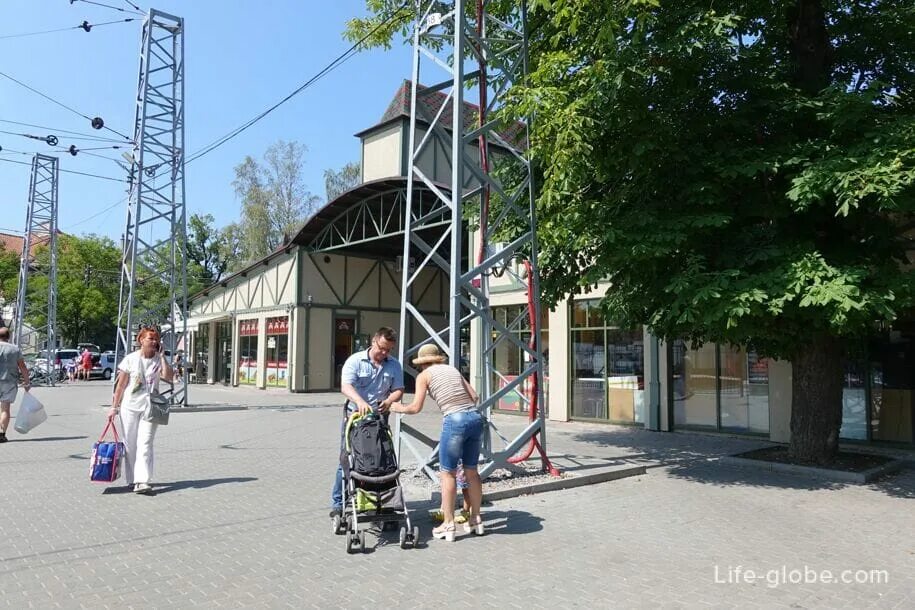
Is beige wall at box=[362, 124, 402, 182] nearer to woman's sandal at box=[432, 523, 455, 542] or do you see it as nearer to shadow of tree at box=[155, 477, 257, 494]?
shadow of tree at box=[155, 477, 257, 494]

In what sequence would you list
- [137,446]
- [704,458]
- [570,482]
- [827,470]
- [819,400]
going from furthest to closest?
[704,458] → [819,400] → [827,470] → [570,482] → [137,446]

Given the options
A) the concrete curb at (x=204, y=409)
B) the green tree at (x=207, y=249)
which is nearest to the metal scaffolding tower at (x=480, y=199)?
the concrete curb at (x=204, y=409)

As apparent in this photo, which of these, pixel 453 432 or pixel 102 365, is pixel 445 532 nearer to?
pixel 453 432

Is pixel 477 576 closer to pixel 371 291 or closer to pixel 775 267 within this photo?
pixel 775 267

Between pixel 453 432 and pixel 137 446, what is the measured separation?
393 cm

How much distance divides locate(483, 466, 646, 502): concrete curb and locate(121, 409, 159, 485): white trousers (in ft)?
12.1

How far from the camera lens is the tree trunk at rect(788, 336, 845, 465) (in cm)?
916

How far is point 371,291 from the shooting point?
27.9 metres

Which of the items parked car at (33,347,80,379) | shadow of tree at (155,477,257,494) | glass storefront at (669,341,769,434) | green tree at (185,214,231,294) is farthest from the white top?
green tree at (185,214,231,294)

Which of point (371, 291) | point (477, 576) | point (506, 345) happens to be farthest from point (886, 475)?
point (371, 291)

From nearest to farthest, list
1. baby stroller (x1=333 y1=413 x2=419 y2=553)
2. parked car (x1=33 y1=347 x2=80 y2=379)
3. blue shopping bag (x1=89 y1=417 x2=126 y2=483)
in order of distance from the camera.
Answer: baby stroller (x1=333 y1=413 x2=419 y2=553), blue shopping bag (x1=89 y1=417 x2=126 y2=483), parked car (x1=33 y1=347 x2=80 y2=379)

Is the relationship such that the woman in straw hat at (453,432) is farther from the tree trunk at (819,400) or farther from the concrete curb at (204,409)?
the concrete curb at (204,409)

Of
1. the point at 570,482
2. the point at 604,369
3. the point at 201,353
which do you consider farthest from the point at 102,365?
the point at 570,482

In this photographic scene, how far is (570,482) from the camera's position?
25.3 ft
